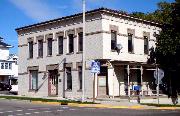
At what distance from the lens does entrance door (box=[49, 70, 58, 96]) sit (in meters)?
38.1

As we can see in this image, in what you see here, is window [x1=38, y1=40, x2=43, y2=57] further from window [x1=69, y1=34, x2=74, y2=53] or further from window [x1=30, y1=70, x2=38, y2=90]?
window [x1=69, y1=34, x2=74, y2=53]

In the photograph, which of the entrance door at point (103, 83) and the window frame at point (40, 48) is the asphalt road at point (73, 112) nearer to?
the entrance door at point (103, 83)

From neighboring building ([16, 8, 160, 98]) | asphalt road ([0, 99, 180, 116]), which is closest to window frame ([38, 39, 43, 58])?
neighboring building ([16, 8, 160, 98])

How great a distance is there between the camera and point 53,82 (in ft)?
126

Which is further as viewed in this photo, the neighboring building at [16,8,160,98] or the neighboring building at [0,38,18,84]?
the neighboring building at [0,38,18,84]

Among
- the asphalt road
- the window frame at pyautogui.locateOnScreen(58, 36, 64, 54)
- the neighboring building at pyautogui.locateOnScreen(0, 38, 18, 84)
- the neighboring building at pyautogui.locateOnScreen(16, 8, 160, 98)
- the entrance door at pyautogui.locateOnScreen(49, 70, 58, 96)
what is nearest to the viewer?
the asphalt road

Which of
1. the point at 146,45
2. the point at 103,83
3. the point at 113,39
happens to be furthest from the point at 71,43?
the point at 146,45

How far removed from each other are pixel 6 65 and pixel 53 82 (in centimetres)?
4027

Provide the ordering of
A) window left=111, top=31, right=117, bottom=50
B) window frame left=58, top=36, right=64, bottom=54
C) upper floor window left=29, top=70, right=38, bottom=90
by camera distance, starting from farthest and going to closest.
Result: upper floor window left=29, top=70, right=38, bottom=90, window frame left=58, top=36, right=64, bottom=54, window left=111, top=31, right=117, bottom=50

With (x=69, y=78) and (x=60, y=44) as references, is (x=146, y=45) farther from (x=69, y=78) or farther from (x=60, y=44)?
(x=60, y=44)

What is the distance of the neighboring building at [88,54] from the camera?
111ft

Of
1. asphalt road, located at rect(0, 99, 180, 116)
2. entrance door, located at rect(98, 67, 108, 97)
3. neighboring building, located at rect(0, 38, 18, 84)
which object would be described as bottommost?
asphalt road, located at rect(0, 99, 180, 116)

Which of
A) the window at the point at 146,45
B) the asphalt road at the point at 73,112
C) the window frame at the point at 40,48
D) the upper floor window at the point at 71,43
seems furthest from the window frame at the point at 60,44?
the asphalt road at the point at 73,112

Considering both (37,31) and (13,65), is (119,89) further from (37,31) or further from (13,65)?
(13,65)
